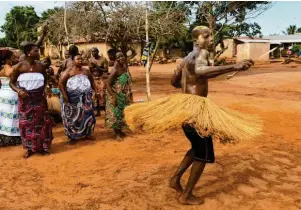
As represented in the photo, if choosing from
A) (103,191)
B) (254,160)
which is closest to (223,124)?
(103,191)

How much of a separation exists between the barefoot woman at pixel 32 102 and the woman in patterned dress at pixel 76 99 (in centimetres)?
48

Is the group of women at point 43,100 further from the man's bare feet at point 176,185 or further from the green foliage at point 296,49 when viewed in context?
the green foliage at point 296,49

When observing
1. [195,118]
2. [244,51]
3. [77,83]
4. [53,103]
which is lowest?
[53,103]

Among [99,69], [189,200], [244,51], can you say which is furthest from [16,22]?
[189,200]

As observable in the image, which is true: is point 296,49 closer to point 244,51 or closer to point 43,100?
point 244,51

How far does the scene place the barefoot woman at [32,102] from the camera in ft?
15.9

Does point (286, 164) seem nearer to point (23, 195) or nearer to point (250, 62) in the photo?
point (250, 62)

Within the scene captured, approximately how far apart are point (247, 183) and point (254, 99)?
6.45 metres

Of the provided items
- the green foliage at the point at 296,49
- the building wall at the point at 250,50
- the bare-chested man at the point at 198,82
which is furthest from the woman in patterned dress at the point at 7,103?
the green foliage at the point at 296,49

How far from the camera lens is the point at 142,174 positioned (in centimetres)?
416

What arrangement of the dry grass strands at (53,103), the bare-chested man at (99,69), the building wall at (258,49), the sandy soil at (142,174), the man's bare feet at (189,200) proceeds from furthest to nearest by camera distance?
1. the building wall at (258,49)
2. the bare-chested man at (99,69)
3. the dry grass strands at (53,103)
4. the sandy soil at (142,174)
5. the man's bare feet at (189,200)

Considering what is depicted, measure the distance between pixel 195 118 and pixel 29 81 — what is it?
2.91 metres

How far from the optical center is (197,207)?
328 cm

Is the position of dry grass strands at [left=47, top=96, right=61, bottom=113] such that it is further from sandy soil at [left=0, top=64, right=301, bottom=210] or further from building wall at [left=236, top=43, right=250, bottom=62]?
building wall at [left=236, top=43, right=250, bottom=62]
